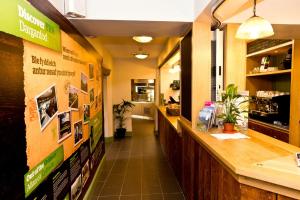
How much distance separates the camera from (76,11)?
200 centimetres

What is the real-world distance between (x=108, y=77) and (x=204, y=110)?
13.5 feet

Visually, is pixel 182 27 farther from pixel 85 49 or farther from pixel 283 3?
pixel 85 49

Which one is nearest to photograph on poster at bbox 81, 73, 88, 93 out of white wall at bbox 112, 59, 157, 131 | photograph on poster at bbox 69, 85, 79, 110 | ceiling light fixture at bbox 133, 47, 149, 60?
photograph on poster at bbox 69, 85, 79, 110

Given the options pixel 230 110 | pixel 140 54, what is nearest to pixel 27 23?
pixel 230 110

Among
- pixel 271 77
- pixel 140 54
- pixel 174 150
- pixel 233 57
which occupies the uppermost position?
pixel 140 54

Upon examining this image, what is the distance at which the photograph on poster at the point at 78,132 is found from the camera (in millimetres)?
2354

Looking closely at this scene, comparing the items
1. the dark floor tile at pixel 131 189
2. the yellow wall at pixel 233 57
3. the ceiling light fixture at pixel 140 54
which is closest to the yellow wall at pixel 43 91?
the dark floor tile at pixel 131 189

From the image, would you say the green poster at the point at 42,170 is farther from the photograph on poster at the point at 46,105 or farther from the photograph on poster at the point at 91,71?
the photograph on poster at the point at 91,71

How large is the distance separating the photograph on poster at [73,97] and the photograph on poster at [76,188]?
2.89ft

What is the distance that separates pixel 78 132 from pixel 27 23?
1.47m

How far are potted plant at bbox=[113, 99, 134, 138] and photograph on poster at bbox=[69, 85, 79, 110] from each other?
3950mm

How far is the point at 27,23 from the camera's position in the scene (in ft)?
4.28

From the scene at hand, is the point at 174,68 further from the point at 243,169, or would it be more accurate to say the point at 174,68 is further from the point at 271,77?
the point at 243,169

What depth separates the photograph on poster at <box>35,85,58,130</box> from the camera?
1.49 m
